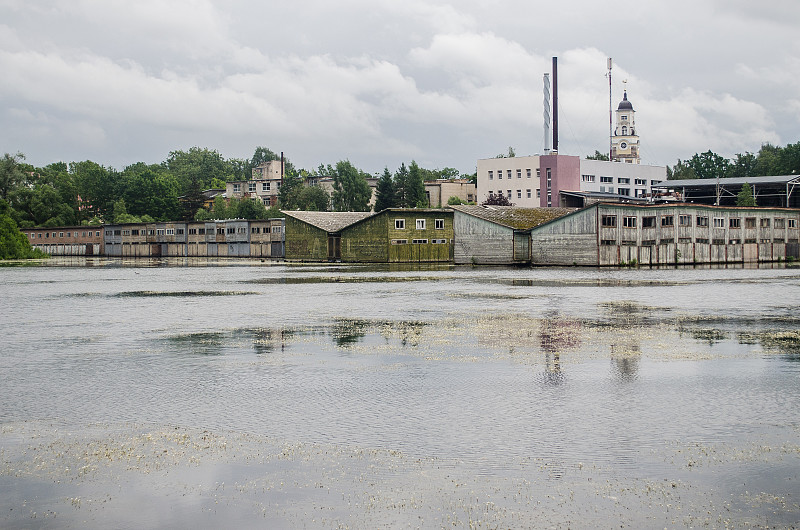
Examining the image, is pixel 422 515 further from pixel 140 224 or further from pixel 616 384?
pixel 140 224

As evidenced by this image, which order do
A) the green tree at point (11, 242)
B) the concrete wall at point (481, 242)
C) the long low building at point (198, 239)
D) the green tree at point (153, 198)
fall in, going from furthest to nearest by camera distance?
the green tree at point (153, 198)
the long low building at point (198, 239)
the green tree at point (11, 242)
the concrete wall at point (481, 242)

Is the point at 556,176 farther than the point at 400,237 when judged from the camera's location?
Yes

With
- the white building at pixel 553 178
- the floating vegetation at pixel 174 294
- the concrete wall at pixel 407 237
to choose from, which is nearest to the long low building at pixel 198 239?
the concrete wall at pixel 407 237

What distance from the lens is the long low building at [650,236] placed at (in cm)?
7219

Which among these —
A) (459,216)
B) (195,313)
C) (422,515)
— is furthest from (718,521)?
(459,216)

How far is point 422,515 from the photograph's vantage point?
28.1ft

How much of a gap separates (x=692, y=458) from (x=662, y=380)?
5597mm

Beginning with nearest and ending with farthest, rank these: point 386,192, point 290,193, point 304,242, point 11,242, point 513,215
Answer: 1. point 513,215
2. point 304,242
3. point 11,242
4. point 386,192
5. point 290,193

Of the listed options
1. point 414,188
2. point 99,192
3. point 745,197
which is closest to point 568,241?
point 745,197

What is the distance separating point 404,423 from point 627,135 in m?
178

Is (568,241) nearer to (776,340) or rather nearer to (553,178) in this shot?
(776,340)

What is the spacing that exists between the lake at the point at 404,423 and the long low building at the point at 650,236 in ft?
148

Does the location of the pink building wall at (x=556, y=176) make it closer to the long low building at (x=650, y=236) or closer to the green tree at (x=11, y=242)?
the long low building at (x=650, y=236)

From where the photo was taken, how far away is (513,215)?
283 ft
